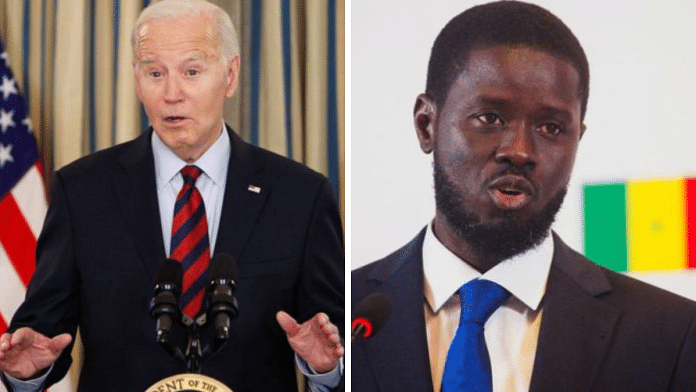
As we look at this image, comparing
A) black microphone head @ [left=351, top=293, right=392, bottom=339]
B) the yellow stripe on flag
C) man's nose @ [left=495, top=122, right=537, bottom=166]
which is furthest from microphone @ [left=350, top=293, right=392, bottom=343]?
the yellow stripe on flag

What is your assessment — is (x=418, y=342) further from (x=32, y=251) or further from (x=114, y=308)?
(x=32, y=251)

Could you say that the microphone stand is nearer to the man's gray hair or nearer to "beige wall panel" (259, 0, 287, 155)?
"beige wall panel" (259, 0, 287, 155)

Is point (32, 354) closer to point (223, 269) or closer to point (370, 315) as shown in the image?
point (223, 269)

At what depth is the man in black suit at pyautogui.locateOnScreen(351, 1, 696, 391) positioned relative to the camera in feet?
15.0

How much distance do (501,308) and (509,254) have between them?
22 cm

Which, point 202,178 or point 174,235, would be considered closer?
point 174,235

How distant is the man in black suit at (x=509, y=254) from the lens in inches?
180

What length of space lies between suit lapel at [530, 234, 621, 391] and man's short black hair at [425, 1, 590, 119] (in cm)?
61

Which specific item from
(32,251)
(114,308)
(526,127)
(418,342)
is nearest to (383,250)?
(418,342)

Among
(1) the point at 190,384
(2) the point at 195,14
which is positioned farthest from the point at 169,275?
(2) the point at 195,14

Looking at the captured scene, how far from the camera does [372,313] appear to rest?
4.85 meters

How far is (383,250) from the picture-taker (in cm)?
495

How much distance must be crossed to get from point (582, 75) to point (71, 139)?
2.08 metres

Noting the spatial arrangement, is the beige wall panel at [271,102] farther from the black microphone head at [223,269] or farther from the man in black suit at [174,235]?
the black microphone head at [223,269]
